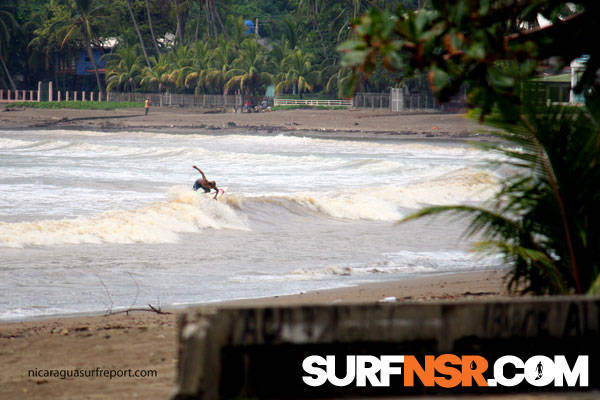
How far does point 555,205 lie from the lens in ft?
15.9

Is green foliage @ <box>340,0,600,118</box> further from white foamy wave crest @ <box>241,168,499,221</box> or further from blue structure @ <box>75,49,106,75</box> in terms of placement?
blue structure @ <box>75,49,106,75</box>

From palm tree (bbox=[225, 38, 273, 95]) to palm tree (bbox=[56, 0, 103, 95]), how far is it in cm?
1289

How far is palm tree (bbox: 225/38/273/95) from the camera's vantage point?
206 ft

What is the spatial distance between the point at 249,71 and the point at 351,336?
61.1 meters

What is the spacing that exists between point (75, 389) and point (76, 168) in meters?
24.7

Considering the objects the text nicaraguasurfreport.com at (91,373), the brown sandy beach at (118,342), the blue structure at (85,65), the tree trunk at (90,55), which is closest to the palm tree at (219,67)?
the tree trunk at (90,55)

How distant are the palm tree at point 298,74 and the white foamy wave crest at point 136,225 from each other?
1843 inches

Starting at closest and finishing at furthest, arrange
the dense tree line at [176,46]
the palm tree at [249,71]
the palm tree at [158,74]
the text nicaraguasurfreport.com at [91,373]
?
the text nicaraguasurfreport.com at [91,373] < the palm tree at [249,71] < the dense tree line at [176,46] < the palm tree at [158,74]

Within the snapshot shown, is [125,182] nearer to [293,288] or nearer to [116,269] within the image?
[116,269]

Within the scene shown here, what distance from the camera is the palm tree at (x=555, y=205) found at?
481 cm

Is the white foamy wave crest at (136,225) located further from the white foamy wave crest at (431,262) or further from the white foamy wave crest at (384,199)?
the white foamy wave crest at (431,262)

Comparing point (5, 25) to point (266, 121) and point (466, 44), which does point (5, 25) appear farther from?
point (466, 44)

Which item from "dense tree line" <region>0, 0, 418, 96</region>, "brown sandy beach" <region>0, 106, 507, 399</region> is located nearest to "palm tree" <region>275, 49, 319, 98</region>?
"dense tree line" <region>0, 0, 418, 96</region>

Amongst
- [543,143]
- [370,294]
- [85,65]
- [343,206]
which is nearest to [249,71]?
[85,65]
